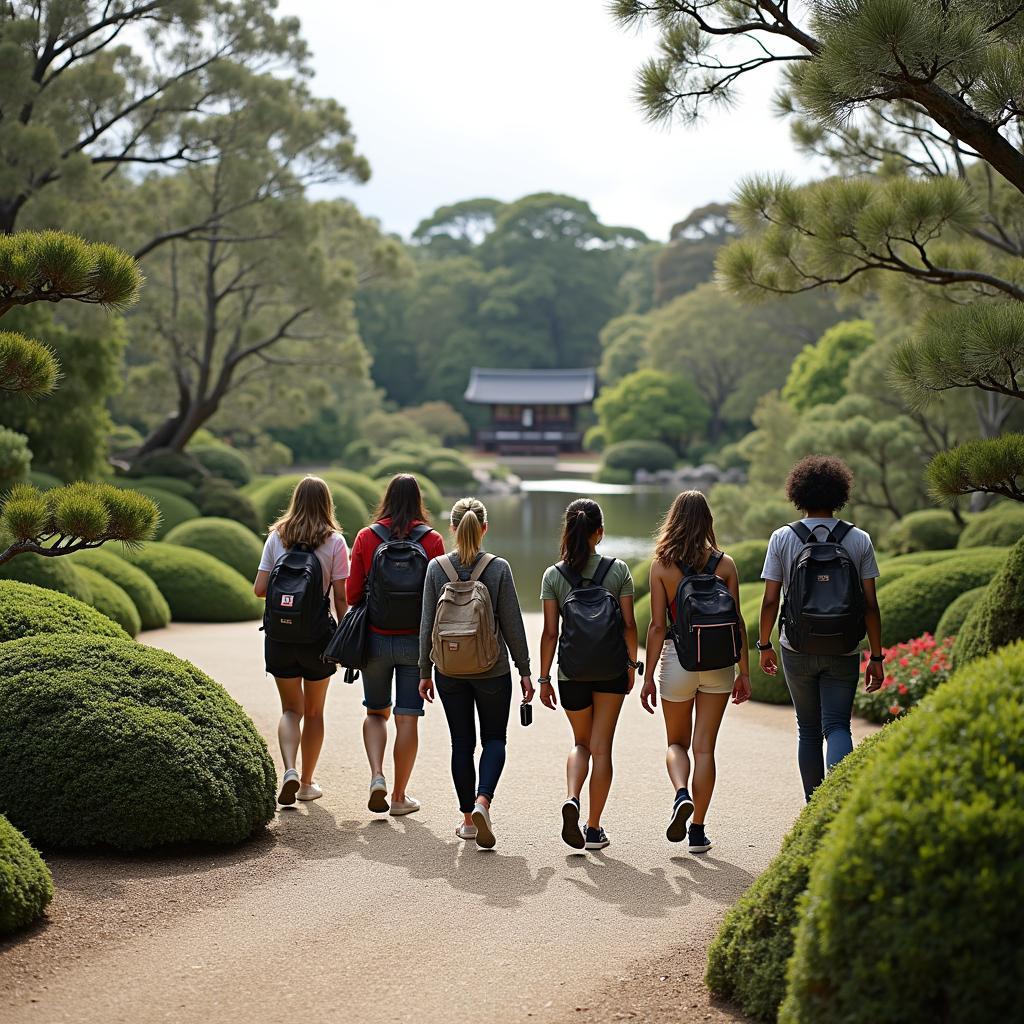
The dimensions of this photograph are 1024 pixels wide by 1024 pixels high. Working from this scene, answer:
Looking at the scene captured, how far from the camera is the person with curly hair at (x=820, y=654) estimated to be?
462cm

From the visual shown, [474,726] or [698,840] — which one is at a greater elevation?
[474,726]

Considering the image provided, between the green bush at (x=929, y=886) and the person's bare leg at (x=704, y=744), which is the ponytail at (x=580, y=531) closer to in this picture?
the person's bare leg at (x=704, y=744)

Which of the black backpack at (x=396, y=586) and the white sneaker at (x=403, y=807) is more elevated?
the black backpack at (x=396, y=586)

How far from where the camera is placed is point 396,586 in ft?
16.3

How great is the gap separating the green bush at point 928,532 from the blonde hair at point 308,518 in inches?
374

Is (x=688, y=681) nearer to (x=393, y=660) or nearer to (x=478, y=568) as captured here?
(x=478, y=568)

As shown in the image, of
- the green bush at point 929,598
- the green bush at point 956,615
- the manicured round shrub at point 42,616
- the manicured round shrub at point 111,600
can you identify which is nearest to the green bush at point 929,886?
the manicured round shrub at point 42,616

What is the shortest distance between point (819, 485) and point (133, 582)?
7.38 metres

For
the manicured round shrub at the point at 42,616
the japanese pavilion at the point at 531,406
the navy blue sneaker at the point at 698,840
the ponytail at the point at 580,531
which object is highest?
the japanese pavilion at the point at 531,406

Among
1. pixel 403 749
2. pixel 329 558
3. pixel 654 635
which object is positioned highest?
pixel 329 558

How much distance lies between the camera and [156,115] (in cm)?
1688

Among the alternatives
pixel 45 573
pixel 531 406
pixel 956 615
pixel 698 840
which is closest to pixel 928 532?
pixel 956 615

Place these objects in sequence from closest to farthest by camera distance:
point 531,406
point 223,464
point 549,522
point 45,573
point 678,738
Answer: point 678,738 < point 45,573 < point 223,464 < point 549,522 < point 531,406

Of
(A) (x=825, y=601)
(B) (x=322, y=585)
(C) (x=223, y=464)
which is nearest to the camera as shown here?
(A) (x=825, y=601)
